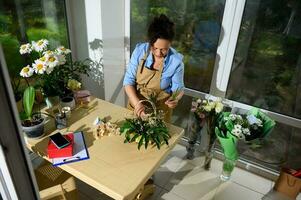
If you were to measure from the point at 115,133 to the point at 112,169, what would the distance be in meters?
0.28

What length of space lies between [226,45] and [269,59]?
32 centimetres

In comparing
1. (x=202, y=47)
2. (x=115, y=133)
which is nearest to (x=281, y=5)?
(x=202, y=47)

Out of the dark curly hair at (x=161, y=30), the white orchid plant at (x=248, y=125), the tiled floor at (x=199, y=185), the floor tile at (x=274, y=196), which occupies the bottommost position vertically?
the tiled floor at (x=199, y=185)

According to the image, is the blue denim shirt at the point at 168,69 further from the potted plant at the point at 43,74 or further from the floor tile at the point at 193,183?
the floor tile at the point at 193,183

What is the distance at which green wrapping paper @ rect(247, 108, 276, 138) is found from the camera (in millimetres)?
1760

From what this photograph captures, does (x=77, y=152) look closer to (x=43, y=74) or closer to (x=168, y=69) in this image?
(x=43, y=74)

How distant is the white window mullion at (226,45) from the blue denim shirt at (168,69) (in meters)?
0.40

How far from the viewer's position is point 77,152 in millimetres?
1322

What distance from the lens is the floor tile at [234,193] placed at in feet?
6.33

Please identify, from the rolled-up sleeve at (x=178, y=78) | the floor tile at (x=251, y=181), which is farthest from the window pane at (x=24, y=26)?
the floor tile at (x=251, y=181)

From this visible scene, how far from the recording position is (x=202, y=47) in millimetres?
2012

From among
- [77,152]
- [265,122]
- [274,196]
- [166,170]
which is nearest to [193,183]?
[166,170]

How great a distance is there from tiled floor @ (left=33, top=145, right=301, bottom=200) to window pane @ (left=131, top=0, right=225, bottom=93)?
2.30 ft

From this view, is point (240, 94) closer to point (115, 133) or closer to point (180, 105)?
point (180, 105)
